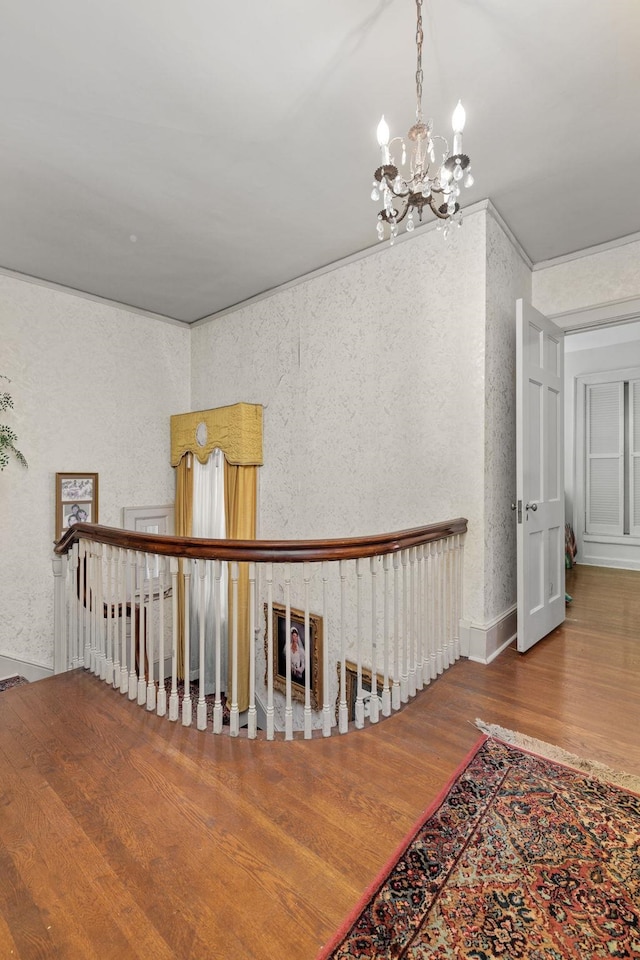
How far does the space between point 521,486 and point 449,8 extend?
230 cm

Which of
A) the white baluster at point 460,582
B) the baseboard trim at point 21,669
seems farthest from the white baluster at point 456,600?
the baseboard trim at point 21,669

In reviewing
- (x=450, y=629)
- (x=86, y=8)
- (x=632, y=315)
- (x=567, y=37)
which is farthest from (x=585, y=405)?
(x=86, y=8)

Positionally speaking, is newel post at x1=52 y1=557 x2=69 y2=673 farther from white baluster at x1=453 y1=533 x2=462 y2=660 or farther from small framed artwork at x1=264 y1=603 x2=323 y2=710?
white baluster at x1=453 y1=533 x2=462 y2=660

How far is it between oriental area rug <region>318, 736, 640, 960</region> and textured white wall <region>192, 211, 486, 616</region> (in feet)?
4.39

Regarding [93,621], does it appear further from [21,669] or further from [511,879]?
[511,879]

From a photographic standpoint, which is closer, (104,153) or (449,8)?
(449,8)

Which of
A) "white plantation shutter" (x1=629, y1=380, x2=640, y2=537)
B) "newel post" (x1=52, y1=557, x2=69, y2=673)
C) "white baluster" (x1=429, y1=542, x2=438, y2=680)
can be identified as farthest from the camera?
"white plantation shutter" (x1=629, y1=380, x2=640, y2=537)

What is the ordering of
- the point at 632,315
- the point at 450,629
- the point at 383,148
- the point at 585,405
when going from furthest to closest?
the point at 585,405 < the point at 632,315 < the point at 450,629 < the point at 383,148

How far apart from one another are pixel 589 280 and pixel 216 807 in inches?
154

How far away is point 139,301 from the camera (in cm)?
461

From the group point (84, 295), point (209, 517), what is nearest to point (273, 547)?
point (209, 517)

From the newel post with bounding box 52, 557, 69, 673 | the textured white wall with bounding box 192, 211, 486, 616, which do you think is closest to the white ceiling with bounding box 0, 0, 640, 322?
the textured white wall with bounding box 192, 211, 486, 616

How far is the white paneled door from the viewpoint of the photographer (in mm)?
2924

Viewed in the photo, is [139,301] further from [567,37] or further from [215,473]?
[567,37]
